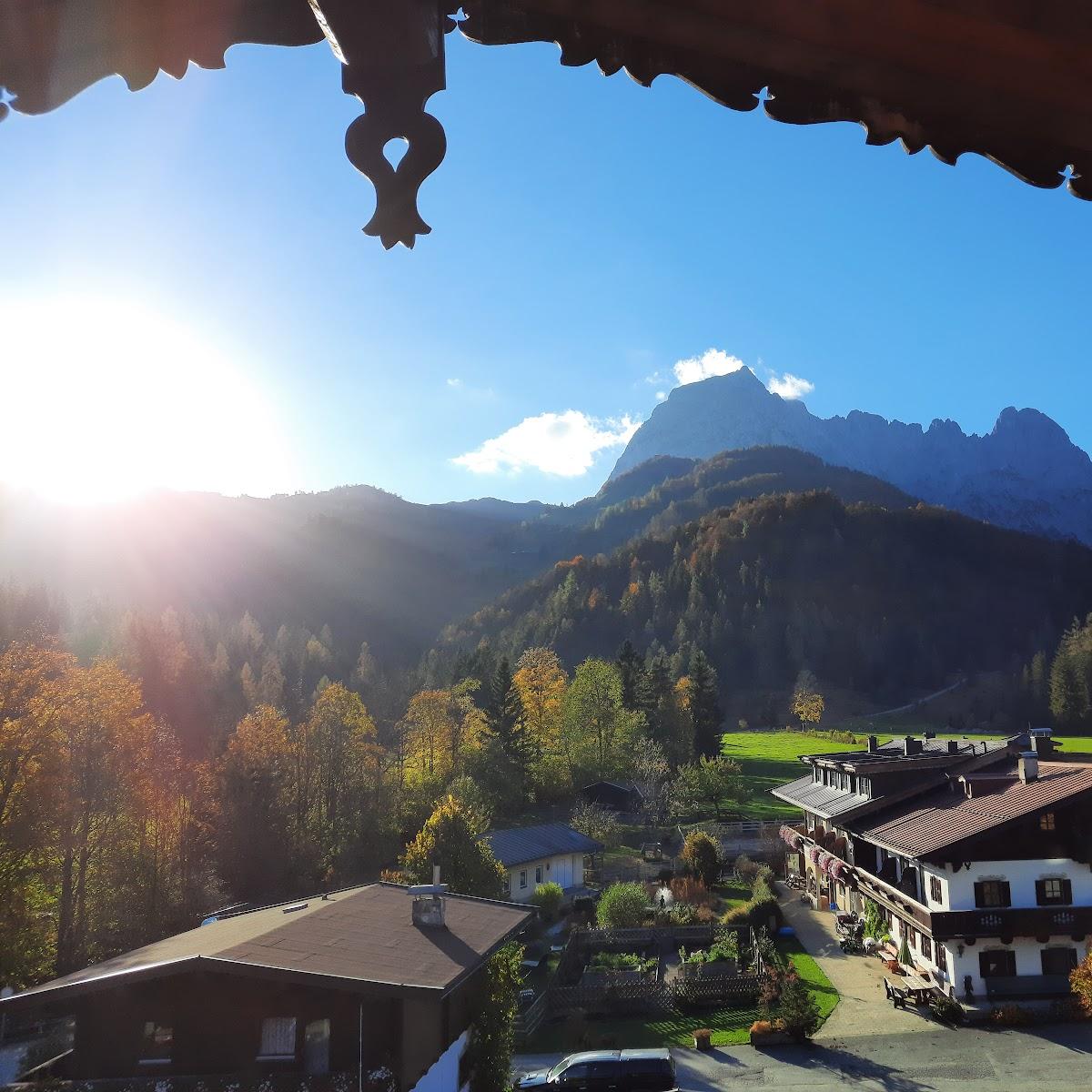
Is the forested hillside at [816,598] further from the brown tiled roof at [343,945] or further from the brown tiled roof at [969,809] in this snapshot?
the brown tiled roof at [343,945]

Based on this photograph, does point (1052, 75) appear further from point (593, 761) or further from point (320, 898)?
point (593, 761)

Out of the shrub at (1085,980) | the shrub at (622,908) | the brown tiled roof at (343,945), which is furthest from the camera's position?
the shrub at (622,908)

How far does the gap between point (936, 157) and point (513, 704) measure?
202 ft

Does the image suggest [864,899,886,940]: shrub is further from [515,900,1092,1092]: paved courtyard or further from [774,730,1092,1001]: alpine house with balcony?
[515,900,1092,1092]: paved courtyard

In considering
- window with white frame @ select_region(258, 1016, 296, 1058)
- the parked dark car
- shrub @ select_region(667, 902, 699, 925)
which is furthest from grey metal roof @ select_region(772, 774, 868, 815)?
window with white frame @ select_region(258, 1016, 296, 1058)

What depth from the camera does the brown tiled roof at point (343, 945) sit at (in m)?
15.3

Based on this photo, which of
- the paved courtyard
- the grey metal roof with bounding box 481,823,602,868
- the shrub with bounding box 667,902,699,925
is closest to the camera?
the paved courtyard

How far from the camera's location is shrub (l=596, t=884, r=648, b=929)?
37.6 m

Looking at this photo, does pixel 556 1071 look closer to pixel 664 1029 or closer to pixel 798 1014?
pixel 664 1029

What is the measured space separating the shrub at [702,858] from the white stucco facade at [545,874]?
6118mm

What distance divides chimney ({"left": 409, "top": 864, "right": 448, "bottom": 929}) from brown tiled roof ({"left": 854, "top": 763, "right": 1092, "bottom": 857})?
53.8 feet

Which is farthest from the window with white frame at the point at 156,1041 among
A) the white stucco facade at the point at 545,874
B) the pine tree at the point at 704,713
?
the pine tree at the point at 704,713

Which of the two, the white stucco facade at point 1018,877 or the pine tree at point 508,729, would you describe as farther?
the pine tree at point 508,729

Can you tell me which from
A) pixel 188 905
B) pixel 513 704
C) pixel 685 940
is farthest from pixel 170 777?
pixel 513 704
